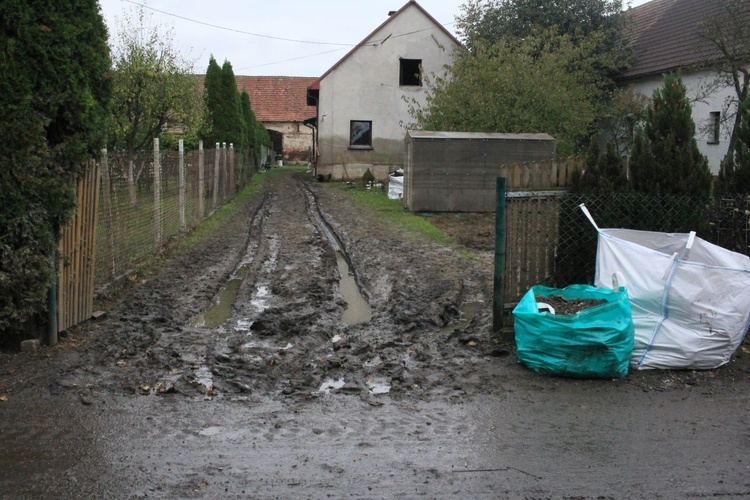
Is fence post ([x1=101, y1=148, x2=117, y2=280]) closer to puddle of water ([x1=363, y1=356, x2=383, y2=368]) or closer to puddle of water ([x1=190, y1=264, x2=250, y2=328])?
puddle of water ([x1=190, y1=264, x2=250, y2=328])

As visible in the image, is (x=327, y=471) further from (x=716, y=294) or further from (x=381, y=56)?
(x=381, y=56)

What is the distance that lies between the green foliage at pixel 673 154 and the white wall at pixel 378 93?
28831mm

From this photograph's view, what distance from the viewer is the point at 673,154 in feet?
24.7

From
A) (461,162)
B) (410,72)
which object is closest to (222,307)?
(461,162)

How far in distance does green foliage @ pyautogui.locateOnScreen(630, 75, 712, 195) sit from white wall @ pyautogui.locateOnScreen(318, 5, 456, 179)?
2883cm

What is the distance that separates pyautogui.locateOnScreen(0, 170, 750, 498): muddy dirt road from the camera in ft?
14.0

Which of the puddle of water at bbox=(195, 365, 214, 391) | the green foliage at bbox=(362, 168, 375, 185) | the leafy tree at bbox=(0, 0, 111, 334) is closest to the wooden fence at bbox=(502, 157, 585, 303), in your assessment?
the puddle of water at bbox=(195, 365, 214, 391)

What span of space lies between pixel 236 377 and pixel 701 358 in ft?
12.7

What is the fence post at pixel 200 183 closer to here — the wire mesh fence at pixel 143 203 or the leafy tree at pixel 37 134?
the wire mesh fence at pixel 143 203

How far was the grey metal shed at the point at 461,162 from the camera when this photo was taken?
19.7 meters

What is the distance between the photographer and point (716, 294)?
20.8 ft

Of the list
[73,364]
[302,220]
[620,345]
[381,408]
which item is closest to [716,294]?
[620,345]

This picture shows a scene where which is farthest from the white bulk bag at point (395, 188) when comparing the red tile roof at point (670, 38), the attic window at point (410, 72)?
the attic window at point (410, 72)

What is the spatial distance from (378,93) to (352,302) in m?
28.4
